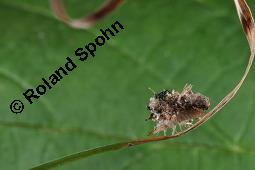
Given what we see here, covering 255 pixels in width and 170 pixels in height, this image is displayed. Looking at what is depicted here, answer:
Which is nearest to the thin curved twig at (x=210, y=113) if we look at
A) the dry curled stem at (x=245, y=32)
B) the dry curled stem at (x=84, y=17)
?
the dry curled stem at (x=245, y=32)

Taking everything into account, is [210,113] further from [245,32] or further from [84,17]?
[84,17]

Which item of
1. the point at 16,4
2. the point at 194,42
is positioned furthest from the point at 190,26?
the point at 16,4

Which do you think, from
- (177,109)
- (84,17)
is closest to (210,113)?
(177,109)

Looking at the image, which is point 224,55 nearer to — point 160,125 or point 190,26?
point 190,26

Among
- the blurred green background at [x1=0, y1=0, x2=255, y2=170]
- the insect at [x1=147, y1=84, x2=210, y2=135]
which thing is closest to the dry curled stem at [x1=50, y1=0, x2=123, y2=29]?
the blurred green background at [x1=0, y1=0, x2=255, y2=170]

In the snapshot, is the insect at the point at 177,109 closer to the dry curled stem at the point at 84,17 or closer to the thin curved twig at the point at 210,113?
the thin curved twig at the point at 210,113

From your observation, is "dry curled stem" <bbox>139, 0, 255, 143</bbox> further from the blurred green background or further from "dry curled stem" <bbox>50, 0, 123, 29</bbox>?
→ "dry curled stem" <bbox>50, 0, 123, 29</bbox>
